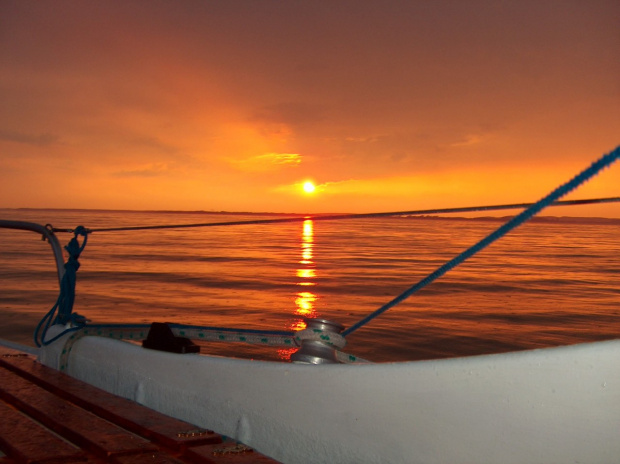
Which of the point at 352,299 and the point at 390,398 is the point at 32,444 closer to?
the point at 390,398

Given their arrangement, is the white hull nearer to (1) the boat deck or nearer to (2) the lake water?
(1) the boat deck

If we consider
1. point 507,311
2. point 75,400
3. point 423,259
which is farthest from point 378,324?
point 423,259

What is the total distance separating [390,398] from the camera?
6.64ft

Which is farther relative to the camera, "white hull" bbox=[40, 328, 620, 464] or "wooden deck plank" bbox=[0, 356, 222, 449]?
"wooden deck plank" bbox=[0, 356, 222, 449]

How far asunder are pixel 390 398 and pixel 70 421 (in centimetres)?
161

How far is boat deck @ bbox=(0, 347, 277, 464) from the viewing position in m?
2.40

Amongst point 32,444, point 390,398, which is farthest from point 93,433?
point 390,398

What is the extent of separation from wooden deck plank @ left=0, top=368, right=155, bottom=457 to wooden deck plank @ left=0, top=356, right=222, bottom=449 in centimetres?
4

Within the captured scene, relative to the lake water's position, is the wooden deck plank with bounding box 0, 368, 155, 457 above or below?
above

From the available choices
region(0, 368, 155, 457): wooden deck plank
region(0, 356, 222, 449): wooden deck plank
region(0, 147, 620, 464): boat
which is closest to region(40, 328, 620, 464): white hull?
region(0, 147, 620, 464): boat

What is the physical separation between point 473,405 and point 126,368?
6.82 feet

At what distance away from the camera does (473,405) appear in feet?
5.93

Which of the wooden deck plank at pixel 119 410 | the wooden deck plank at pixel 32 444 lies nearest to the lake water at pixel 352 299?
the wooden deck plank at pixel 119 410

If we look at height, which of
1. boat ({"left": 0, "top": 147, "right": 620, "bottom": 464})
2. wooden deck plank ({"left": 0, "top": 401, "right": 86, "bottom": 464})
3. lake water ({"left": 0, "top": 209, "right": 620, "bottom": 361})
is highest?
boat ({"left": 0, "top": 147, "right": 620, "bottom": 464})
